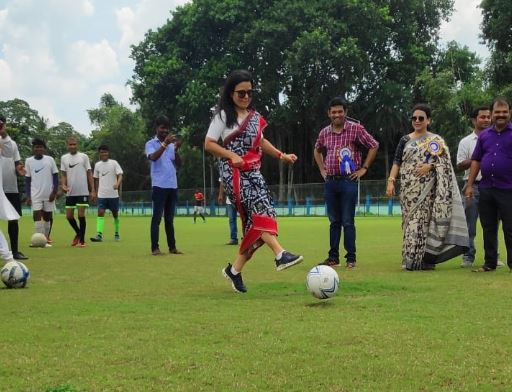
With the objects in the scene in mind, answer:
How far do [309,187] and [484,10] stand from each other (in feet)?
50.1

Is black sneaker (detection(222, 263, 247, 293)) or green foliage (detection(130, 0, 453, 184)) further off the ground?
green foliage (detection(130, 0, 453, 184))

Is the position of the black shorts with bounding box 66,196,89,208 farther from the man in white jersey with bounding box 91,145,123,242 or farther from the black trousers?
the black trousers

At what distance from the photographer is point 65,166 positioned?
44.1ft

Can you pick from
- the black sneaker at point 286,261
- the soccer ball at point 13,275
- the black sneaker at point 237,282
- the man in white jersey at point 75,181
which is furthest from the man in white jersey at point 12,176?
the black sneaker at point 286,261

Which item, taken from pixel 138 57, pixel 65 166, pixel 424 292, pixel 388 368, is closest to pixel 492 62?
pixel 138 57

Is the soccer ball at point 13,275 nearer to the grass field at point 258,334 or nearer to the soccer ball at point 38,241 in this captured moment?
the grass field at point 258,334

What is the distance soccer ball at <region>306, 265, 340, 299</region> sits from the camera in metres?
5.41

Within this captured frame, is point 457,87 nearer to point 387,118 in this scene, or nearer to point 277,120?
point 387,118

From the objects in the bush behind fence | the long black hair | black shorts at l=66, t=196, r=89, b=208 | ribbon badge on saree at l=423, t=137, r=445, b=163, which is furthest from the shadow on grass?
the bush behind fence

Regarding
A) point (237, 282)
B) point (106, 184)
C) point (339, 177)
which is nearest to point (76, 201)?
point (106, 184)

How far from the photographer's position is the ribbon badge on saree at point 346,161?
8.52 m

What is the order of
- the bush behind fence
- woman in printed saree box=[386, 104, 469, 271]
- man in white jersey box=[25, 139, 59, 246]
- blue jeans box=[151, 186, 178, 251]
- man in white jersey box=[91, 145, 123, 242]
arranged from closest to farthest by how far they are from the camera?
woman in printed saree box=[386, 104, 469, 271], blue jeans box=[151, 186, 178, 251], man in white jersey box=[25, 139, 59, 246], man in white jersey box=[91, 145, 123, 242], the bush behind fence

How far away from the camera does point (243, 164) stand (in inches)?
246

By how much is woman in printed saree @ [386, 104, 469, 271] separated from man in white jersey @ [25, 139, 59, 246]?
7.32 m
